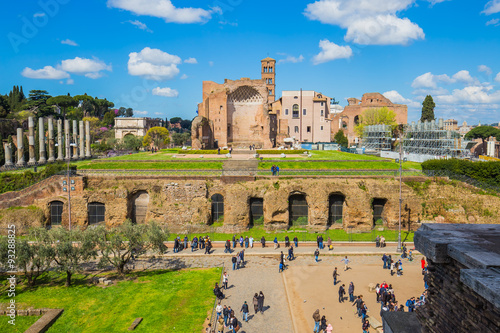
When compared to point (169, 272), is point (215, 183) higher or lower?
higher

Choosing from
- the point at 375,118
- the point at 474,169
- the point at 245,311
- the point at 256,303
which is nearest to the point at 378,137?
the point at 375,118

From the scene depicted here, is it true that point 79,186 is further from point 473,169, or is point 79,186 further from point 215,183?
point 473,169

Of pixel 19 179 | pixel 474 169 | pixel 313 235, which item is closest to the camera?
pixel 313 235

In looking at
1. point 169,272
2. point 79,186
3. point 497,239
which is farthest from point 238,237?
point 497,239

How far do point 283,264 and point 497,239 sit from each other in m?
16.1

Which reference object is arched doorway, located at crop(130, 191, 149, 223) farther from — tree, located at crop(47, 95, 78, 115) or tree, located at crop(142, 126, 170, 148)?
tree, located at crop(47, 95, 78, 115)

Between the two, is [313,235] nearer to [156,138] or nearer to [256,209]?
[256,209]

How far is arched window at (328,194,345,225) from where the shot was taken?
103 feet

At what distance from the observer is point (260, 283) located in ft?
67.7

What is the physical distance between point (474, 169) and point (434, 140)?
47.6 ft

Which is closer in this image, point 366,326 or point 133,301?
point 366,326

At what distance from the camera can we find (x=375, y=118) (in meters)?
71.8

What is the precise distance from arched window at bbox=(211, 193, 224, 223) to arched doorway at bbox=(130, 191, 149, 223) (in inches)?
246

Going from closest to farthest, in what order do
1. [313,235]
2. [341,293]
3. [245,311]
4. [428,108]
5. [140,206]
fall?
[245,311], [341,293], [313,235], [140,206], [428,108]
